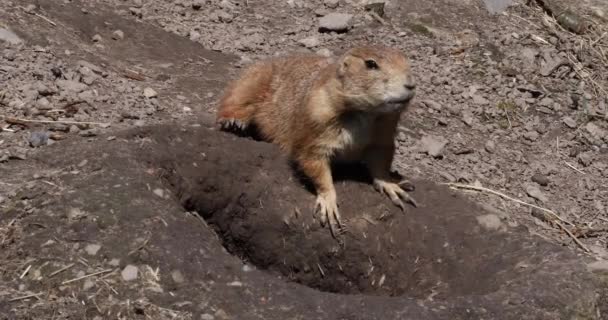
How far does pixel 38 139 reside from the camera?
5.56m

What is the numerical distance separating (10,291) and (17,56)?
2936 mm

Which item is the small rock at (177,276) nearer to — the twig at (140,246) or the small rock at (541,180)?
the twig at (140,246)

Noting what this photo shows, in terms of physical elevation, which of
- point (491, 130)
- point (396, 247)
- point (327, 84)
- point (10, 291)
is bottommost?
point (491, 130)

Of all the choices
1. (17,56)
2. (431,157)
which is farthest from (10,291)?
(431,157)

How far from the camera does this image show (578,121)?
834 centimetres

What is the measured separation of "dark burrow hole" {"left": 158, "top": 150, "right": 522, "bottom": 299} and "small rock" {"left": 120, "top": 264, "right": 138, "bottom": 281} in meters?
1.06

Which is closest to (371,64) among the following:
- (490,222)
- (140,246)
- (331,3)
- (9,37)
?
(490,222)

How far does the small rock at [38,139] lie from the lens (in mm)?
5523

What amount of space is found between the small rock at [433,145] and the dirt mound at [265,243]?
165 cm

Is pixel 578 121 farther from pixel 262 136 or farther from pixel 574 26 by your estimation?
pixel 262 136

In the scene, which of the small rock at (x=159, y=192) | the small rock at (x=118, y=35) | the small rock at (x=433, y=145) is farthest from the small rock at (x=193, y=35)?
the small rock at (x=159, y=192)

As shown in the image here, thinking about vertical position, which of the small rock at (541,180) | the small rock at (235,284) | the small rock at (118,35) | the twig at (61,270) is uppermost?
the small rock at (235,284)

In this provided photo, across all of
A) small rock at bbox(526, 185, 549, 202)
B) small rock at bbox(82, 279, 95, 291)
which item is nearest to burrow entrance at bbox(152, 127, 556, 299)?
small rock at bbox(82, 279, 95, 291)

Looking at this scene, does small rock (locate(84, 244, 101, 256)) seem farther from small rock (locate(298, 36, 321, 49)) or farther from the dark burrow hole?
small rock (locate(298, 36, 321, 49))
